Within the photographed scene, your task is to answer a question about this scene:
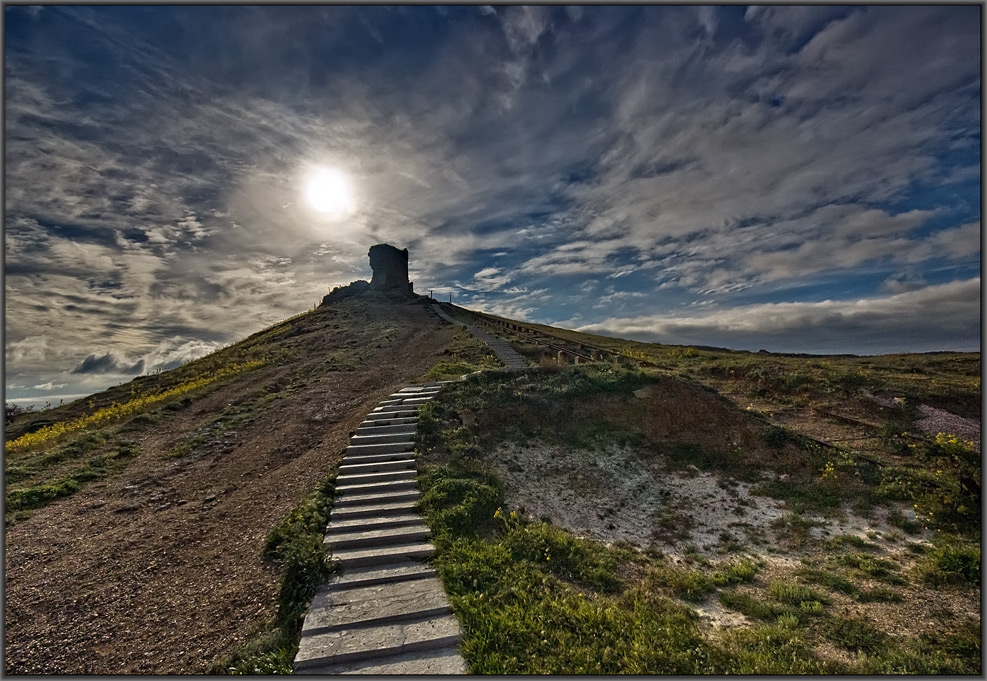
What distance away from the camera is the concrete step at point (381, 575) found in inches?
305

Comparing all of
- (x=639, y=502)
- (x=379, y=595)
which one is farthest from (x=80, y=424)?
(x=639, y=502)

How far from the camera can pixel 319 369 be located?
1152 inches

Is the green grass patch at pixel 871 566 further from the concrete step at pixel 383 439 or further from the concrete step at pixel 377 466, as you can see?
the concrete step at pixel 383 439

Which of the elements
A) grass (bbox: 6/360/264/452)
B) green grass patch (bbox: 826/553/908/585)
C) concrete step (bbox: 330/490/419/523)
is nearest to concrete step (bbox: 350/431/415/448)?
concrete step (bbox: 330/490/419/523)

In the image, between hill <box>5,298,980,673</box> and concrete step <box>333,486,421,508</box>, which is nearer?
hill <box>5,298,980,673</box>

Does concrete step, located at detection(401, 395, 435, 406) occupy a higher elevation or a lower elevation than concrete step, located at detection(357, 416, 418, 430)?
higher

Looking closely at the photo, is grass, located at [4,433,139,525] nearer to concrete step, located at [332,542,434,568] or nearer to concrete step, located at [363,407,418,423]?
concrete step, located at [363,407,418,423]

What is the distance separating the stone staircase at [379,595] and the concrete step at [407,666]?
0.01 metres

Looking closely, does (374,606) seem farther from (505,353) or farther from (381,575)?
(505,353)

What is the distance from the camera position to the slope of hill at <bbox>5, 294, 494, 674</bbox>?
279 inches

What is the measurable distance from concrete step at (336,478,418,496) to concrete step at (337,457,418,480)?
81cm

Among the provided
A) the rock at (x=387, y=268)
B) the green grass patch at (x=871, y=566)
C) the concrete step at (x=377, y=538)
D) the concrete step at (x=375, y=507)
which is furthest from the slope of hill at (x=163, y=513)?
the rock at (x=387, y=268)

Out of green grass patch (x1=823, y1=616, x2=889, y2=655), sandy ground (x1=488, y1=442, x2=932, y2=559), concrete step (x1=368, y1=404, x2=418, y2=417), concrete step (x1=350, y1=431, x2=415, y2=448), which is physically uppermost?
concrete step (x1=368, y1=404, x2=418, y2=417)

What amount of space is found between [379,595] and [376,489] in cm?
389
